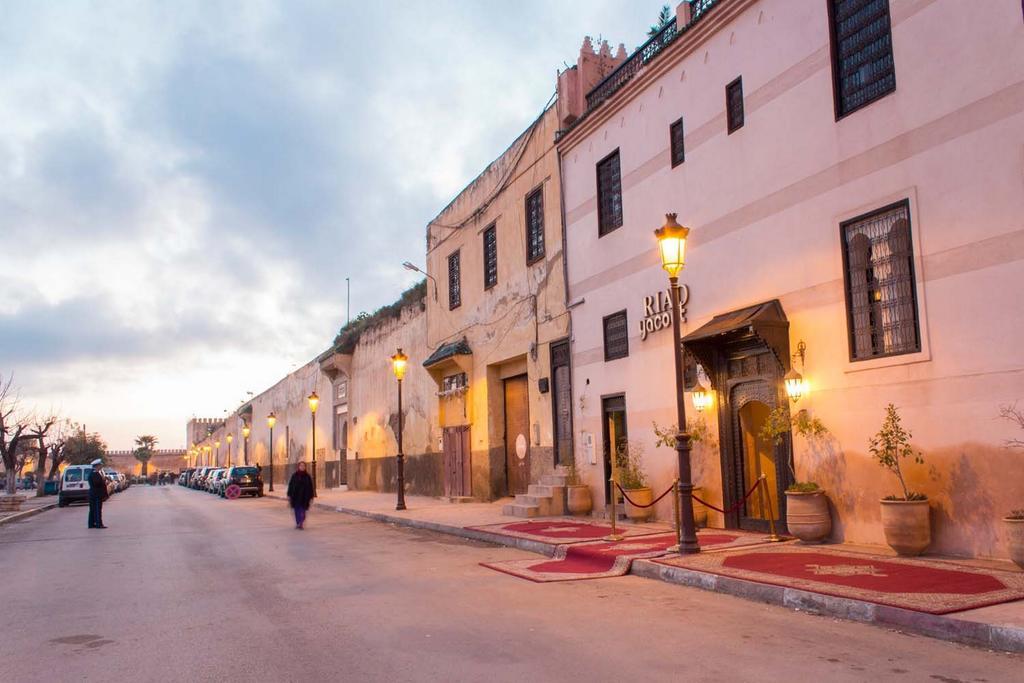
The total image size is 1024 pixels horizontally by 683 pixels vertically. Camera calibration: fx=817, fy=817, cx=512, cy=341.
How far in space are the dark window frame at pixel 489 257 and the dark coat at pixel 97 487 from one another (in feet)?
38.2

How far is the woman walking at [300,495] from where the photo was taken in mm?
19422

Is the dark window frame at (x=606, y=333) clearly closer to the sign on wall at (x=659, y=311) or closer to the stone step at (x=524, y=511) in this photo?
the sign on wall at (x=659, y=311)

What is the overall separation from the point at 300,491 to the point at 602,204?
9871mm

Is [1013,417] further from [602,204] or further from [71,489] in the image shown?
[71,489]

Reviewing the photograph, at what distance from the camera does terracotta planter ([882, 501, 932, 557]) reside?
9.59 meters

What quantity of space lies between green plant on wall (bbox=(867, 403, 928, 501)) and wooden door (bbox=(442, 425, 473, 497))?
1601 centimetres

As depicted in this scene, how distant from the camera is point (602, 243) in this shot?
58.2 feet

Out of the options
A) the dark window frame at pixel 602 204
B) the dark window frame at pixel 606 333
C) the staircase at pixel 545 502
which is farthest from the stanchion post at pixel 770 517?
the dark window frame at pixel 602 204

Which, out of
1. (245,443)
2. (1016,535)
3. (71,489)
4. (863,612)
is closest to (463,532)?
(863,612)

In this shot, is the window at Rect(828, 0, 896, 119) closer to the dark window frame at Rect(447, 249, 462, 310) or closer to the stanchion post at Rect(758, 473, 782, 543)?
the stanchion post at Rect(758, 473, 782, 543)

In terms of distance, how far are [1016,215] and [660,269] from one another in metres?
7.07

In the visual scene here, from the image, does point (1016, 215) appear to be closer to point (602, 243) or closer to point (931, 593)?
point (931, 593)

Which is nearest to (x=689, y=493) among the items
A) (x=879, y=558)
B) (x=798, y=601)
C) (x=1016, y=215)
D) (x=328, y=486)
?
(x=879, y=558)

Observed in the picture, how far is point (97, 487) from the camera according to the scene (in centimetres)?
2122
